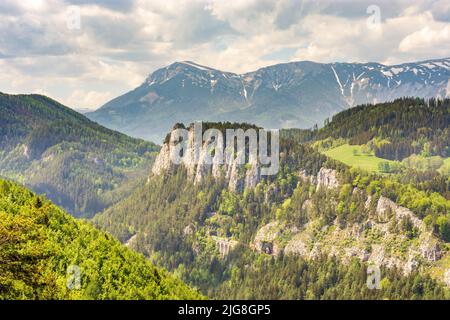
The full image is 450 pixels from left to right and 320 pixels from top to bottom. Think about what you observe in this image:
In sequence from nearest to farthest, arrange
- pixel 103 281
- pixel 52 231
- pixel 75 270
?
pixel 75 270
pixel 103 281
pixel 52 231

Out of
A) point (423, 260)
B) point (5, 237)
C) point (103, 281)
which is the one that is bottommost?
point (423, 260)

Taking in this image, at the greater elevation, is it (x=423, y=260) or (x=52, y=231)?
(x=52, y=231)
